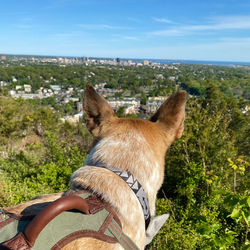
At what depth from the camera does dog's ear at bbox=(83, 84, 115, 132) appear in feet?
6.45

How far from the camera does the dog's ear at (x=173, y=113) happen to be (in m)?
1.93

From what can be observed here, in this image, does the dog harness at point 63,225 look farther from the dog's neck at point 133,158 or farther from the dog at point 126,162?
the dog's neck at point 133,158

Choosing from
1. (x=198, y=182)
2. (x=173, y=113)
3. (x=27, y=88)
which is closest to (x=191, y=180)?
(x=198, y=182)

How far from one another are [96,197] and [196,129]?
17.1 ft

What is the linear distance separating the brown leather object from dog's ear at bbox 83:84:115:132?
950mm

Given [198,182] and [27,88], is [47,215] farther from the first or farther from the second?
[27,88]

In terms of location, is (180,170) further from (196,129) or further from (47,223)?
(47,223)

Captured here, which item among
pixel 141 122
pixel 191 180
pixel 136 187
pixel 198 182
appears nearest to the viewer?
pixel 136 187

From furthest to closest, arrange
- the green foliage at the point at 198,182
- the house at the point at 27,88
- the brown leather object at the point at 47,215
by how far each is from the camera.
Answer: the house at the point at 27,88 < the green foliage at the point at 198,182 < the brown leather object at the point at 47,215

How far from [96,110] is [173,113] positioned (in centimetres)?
79

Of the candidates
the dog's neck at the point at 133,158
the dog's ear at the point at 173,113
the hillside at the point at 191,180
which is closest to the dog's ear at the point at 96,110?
the dog's neck at the point at 133,158

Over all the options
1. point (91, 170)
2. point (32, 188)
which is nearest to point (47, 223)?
point (91, 170)

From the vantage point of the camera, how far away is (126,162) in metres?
1.67

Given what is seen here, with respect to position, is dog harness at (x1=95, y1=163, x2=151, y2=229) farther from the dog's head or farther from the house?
the house
